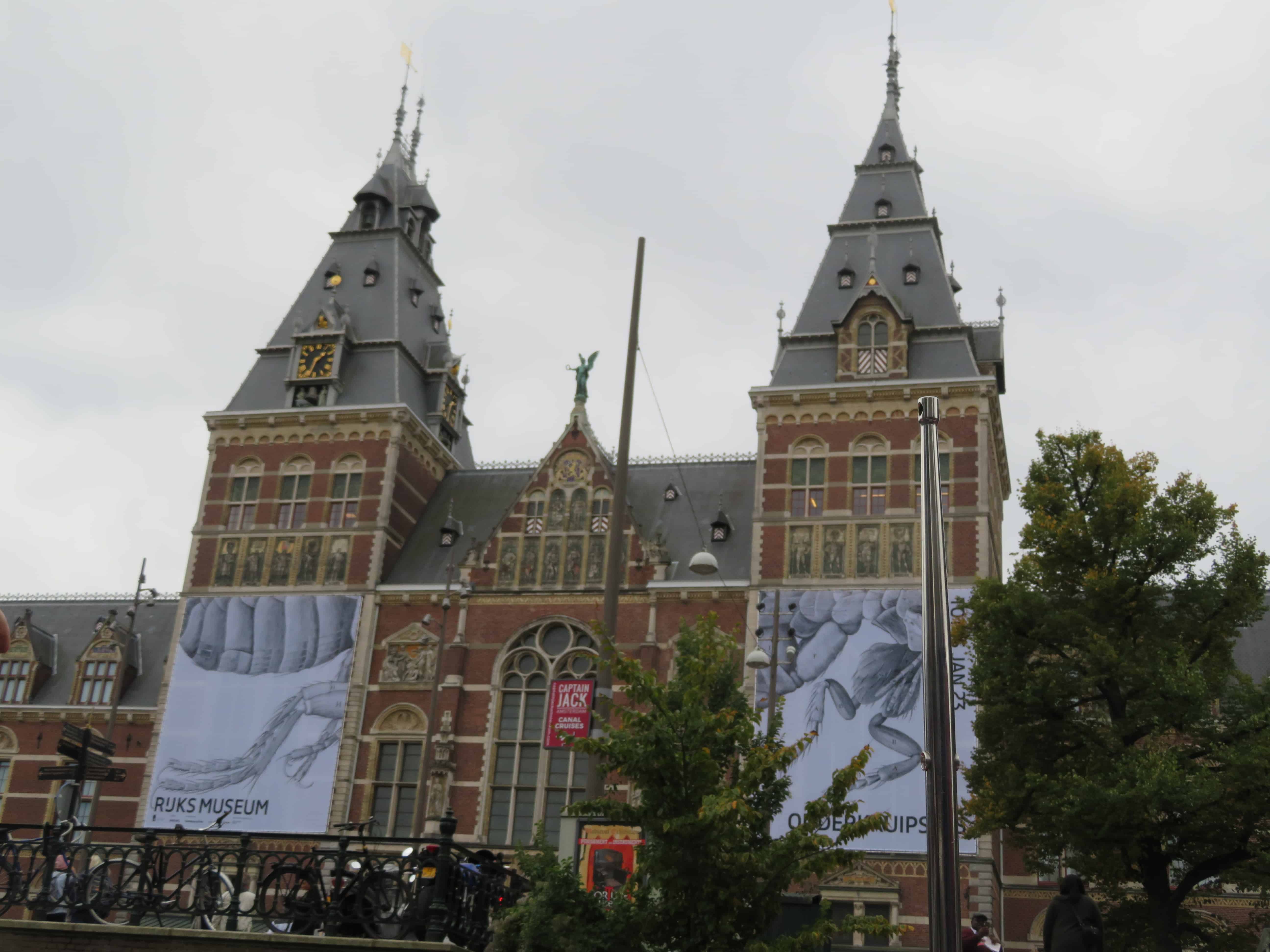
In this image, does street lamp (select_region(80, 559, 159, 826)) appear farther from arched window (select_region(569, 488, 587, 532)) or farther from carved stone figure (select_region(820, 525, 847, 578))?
carved stone figure (select_region(820, 525, 847, 578))

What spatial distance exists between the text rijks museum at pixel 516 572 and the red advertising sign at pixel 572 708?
14.8 metres

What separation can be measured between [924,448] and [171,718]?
32.2 m

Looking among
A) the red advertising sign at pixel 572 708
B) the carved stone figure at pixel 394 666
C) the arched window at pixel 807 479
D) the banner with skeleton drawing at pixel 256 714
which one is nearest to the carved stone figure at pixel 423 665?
the carved stone figure at pixel 394 666

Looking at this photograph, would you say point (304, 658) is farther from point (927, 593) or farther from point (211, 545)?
point (927, 593)

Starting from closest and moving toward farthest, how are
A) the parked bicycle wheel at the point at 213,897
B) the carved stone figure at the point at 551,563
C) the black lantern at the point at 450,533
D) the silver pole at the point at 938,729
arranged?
the silver pole at the point at 938,729
the parked bicycle wheel at the point at 213,897
the carved stone figure at the point at 551,563
the black lantern at the point at 450,533

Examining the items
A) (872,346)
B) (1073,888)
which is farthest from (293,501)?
(1073,888)

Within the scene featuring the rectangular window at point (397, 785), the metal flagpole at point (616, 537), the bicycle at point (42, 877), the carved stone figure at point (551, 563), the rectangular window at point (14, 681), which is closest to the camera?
the bicycle at point (42, 877)

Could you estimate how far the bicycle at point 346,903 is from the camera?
502 inches

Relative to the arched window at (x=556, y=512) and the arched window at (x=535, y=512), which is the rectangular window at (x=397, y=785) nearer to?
the arched window at (x=535, y=512)

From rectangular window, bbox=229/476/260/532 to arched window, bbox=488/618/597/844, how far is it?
9627mm

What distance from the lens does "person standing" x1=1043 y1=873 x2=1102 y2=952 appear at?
10.7m

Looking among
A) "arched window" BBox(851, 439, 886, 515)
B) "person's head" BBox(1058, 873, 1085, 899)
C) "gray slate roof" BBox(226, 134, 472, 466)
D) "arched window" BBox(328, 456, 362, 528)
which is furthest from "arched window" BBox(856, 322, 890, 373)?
"person's head" BBox(1058, 873, 1085, 899)

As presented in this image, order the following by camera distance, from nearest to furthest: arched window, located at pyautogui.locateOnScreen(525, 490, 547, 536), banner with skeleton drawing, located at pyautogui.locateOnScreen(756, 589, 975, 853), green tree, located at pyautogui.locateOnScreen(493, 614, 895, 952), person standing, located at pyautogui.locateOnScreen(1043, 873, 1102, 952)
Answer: person standing, located at pyautogui.locateOnScreen(1043, 873, 1102, 952) < green tree, located at pyautogui.locateOnScreen(493, 614, 895, 952) < banner with skeleton drawing, located at pyautogui.locateOnScreen(756, 589, 975, 853) < arched window, located at pyautogui.locateOnScreen(525, 490, 547, 536)

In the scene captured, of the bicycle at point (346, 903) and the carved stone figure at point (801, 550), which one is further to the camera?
the carved stone figure at point (801, 550)
